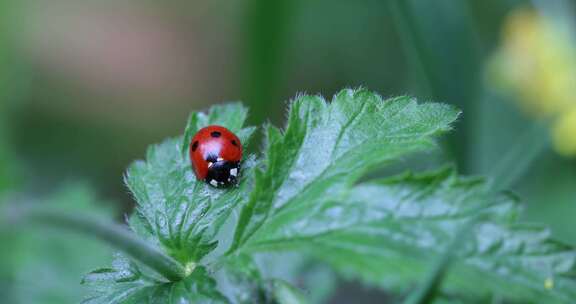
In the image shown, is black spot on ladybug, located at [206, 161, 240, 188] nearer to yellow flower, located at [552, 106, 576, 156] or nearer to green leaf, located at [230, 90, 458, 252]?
green leaf, located at [230, 90, 458, 252]

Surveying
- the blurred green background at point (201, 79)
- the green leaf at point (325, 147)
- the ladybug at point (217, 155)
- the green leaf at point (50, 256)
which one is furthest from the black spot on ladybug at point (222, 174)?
the green leaf at point (50, 256)

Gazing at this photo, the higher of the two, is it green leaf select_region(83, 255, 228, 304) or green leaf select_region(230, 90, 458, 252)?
green leaf select_region(230, 90, 458, 252)

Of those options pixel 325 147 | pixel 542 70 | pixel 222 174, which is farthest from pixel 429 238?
pixel 542 70

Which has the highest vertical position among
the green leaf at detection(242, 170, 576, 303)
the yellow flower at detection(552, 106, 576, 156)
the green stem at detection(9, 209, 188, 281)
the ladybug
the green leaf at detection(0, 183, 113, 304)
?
the green leaf at detection(0, 183, 113, 304)

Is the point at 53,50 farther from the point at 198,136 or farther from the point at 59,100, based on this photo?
the point at 198,136

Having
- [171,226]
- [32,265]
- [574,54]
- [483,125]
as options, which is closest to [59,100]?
[32,265]

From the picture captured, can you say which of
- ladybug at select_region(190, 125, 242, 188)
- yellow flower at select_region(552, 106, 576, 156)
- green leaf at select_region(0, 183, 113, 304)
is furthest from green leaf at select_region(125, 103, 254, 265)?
yellow flower at select_region(552, 106, 576, 156)

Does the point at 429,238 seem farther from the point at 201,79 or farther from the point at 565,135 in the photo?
the point at 201,79
